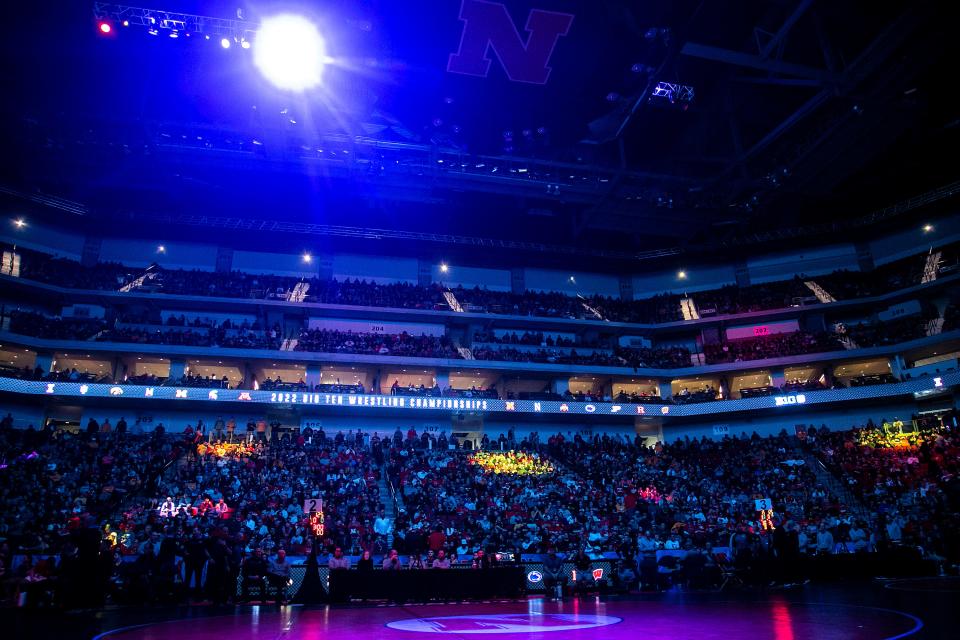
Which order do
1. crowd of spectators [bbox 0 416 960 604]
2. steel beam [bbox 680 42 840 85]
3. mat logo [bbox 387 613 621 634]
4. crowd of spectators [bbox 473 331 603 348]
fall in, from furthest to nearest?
crowd of spectators [bbox 473 331 603 348]
steel beam [bbox 680 42 840 85]
crowd of spectators [bbox 0 416 960 604]
mat logo [bbox 387 613 621 634]

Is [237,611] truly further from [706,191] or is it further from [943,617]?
[706,191]

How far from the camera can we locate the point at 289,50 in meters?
22.0

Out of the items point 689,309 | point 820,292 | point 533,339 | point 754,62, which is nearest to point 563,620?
point 754,62

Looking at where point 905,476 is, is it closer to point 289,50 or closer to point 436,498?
point 436,498

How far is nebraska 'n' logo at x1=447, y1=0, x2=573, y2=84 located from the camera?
2197 centimetres

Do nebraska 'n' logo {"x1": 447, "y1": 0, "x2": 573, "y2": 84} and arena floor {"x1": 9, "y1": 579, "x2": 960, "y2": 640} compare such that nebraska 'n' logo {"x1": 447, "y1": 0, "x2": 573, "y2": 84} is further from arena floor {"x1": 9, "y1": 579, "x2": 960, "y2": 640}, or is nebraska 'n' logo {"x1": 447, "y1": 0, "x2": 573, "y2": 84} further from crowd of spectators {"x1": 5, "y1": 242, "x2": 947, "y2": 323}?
arena floor {"x1": 9, "y1": 579, "x2": 960, "y2": 640}

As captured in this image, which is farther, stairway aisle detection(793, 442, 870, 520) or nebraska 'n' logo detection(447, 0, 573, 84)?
stairway aisle detection(793, 442, 870, 520)

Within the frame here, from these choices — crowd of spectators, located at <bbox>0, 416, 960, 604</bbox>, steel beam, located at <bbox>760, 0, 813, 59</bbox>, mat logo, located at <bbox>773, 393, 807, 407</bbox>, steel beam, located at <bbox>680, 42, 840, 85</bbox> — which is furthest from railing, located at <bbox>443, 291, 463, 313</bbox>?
steel beam, located at <bbox>760, 0, 813, 59</bbox>

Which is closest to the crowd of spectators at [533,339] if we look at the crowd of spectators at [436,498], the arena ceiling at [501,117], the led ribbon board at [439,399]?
the led ribbon board at [439,399]

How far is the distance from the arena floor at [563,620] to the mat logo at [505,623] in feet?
0.04

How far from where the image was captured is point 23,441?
25.4 m

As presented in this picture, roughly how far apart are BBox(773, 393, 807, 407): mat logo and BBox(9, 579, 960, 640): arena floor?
25957mm

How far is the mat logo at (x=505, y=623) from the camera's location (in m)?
7.19

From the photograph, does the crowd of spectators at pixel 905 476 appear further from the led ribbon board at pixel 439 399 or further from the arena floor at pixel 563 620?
the arena floor at pixel 563 620
